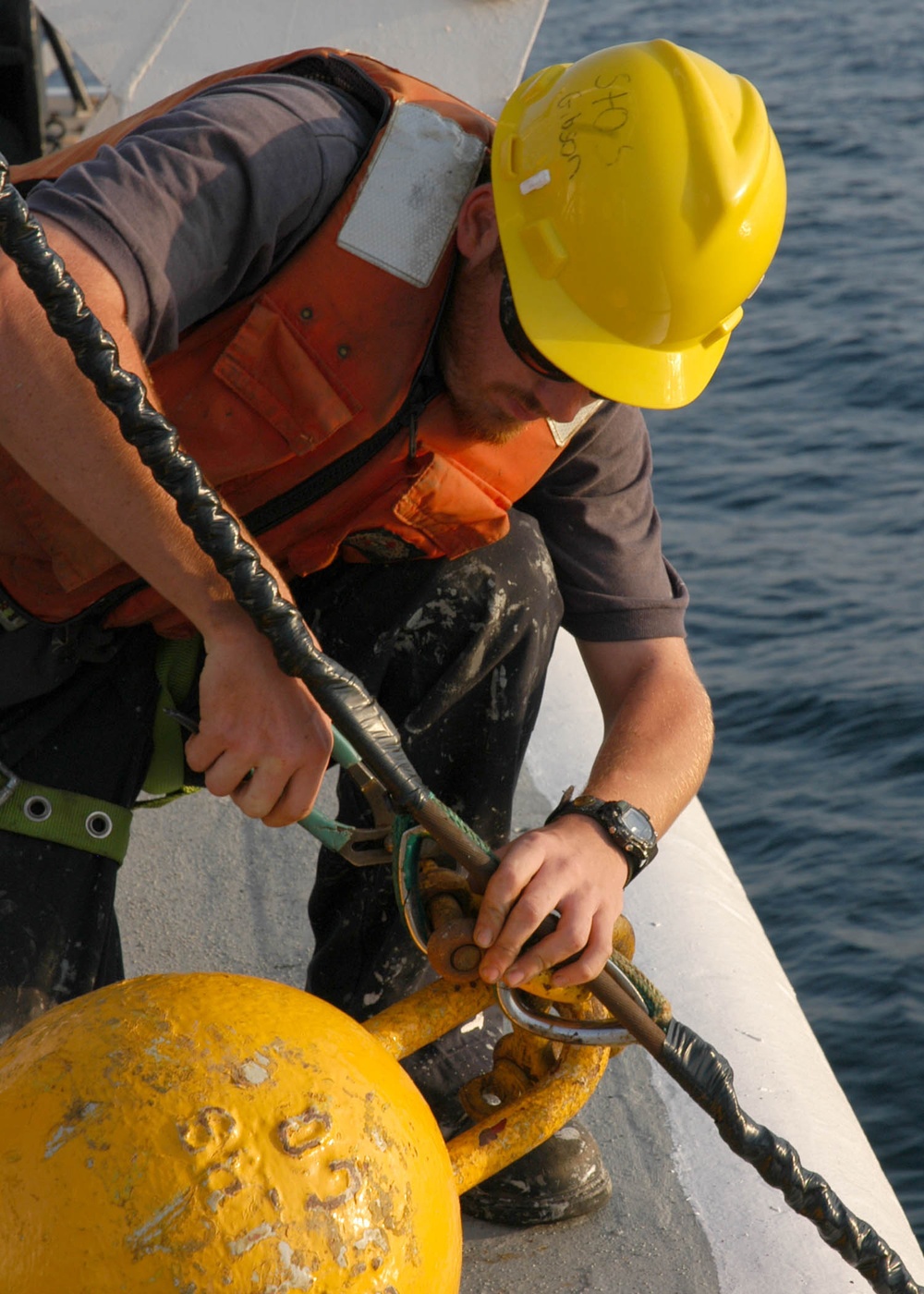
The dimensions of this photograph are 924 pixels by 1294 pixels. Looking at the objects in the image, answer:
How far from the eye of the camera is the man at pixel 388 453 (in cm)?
190

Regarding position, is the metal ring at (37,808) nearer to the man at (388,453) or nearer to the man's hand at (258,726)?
the man at (388,453)

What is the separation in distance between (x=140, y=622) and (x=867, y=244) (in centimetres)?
880

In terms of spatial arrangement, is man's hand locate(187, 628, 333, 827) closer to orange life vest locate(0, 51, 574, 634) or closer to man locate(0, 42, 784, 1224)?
man locate(0, 42, 784, 1224)

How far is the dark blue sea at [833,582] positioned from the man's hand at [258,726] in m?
2.58

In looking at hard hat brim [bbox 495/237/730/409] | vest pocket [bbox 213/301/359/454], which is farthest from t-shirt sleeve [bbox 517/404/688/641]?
A: vest pocket [bbox 213/301/359/454]

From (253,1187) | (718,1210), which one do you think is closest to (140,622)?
(253,1187)

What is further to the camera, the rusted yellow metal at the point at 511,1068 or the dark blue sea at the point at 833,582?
the dark blue sea at the point at 833,582

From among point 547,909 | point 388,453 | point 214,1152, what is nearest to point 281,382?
point 388,453

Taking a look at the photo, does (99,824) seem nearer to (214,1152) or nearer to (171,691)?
(171,691)

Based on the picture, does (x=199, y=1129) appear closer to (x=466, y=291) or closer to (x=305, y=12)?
(x=466, y=291)

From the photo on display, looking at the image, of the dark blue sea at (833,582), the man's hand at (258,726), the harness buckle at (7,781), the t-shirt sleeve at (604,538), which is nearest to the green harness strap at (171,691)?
the harness buckle at (7,781)

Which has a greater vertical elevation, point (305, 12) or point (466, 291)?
point (466, 291)

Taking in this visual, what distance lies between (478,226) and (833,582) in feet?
15.7

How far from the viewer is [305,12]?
4.75 meters
